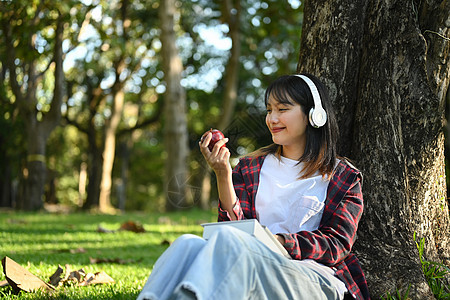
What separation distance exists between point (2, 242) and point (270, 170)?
11.6 feet

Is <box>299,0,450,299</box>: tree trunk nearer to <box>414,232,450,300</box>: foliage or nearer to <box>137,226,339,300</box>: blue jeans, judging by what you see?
<box>414,232,450,300</box>: foliage

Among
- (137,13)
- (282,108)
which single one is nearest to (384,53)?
(282,108)

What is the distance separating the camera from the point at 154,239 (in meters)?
6.81

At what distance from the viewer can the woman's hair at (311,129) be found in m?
3.03

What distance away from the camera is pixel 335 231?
2762mm

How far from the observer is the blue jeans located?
85.9 inches

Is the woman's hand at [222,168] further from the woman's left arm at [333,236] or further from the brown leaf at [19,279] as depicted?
the brown leaf at [19,279]

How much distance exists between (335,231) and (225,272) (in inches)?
30.5

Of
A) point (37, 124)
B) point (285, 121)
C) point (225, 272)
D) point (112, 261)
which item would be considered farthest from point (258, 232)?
point (37, 124)

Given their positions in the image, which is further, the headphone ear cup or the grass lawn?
the grass lawn

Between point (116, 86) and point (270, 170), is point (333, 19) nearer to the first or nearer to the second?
point (270, 170)

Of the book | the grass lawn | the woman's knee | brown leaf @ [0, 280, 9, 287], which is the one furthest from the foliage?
brown leaf @ [0, 280, 9, 287]

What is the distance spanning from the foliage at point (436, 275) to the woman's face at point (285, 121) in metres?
1.02

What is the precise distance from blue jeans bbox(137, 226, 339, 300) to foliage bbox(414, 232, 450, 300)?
1.14 metres
